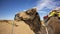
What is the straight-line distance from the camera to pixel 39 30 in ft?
6.74

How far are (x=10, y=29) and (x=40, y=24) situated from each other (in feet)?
1.54

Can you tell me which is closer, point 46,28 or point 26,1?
point 46,28

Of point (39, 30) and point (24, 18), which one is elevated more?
point (24, 18)

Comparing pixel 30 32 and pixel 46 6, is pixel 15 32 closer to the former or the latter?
pixel 30 32

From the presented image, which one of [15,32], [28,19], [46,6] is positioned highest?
[46,6]

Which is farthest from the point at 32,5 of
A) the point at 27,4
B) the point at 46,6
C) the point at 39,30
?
the point at 39,30

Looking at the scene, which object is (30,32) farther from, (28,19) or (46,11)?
(46,11)

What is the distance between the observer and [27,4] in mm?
2168

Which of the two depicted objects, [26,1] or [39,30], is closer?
→ [39,30]

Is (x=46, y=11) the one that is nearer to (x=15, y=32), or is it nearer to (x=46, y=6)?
(x=46, y=6)

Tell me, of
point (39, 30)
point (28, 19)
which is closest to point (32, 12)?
point (28, 19)

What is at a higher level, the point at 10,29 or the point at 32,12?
the point at 32,12

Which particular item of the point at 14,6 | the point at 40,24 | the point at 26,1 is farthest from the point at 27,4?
the point at 40,24

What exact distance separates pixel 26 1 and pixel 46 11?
359 mm
